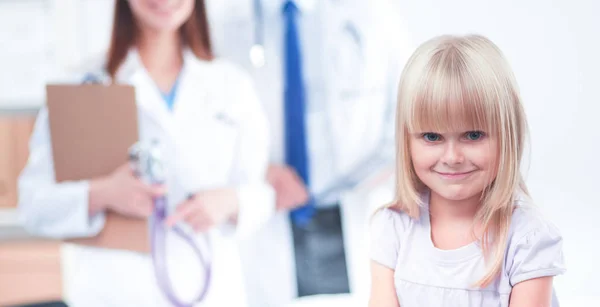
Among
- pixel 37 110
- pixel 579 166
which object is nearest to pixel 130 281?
pixel 37 110

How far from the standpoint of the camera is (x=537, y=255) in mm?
1260

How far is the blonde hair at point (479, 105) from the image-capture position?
127cm

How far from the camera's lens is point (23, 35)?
5.70 ft

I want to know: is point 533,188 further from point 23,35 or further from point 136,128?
point 23,35

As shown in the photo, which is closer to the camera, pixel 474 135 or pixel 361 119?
pixel 474 135

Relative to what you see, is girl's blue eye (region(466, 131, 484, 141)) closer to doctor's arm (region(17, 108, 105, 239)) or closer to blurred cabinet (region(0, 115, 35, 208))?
doctor's arm (region(17, 108, 105, 239))

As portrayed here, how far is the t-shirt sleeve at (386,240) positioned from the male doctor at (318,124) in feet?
1.28

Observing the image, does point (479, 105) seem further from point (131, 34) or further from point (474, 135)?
point (131, 34)

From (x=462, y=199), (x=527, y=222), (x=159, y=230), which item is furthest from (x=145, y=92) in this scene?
(x=527, y=222)

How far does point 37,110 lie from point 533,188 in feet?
4.00

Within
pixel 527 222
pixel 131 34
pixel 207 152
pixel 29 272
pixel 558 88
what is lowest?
pixel 29 272

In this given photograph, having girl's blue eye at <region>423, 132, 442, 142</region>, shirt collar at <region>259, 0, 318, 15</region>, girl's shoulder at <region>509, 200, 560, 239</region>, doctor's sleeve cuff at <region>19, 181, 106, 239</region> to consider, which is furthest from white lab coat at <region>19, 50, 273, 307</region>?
girl's shoulder at <region>509, 200, 560, 239</region>

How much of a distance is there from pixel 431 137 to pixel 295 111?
53cm

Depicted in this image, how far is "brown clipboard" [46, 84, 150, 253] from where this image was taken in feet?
5.65
